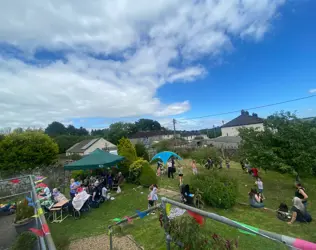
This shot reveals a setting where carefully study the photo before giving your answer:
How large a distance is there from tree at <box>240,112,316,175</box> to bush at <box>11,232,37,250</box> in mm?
11246

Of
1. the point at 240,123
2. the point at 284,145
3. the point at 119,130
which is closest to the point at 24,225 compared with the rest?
the point at 284,145

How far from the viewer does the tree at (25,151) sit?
17.8 meters

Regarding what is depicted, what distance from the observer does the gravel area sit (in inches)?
205

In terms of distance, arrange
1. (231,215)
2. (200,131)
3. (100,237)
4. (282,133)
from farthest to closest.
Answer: (200,131) < (282,133) < (231,215) < (100,237)

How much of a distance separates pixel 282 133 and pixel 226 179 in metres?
5.48

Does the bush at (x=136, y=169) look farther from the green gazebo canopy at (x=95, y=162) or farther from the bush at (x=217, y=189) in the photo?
the bush at (x=217, y=189)

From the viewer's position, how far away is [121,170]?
14172mm

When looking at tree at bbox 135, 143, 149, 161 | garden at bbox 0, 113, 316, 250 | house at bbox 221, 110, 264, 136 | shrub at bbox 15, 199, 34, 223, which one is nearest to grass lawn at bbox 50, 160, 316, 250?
garden at bbox 0, 113, 316, 250

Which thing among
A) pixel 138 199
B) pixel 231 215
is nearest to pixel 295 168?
pixel 231 215

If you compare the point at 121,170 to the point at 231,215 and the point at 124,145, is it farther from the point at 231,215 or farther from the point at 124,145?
the point at 231,215

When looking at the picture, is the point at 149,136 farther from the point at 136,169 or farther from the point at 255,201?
the point at 255,201

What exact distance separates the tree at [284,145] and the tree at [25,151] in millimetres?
18945

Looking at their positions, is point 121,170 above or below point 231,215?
above

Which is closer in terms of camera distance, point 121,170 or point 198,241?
point 198,241
